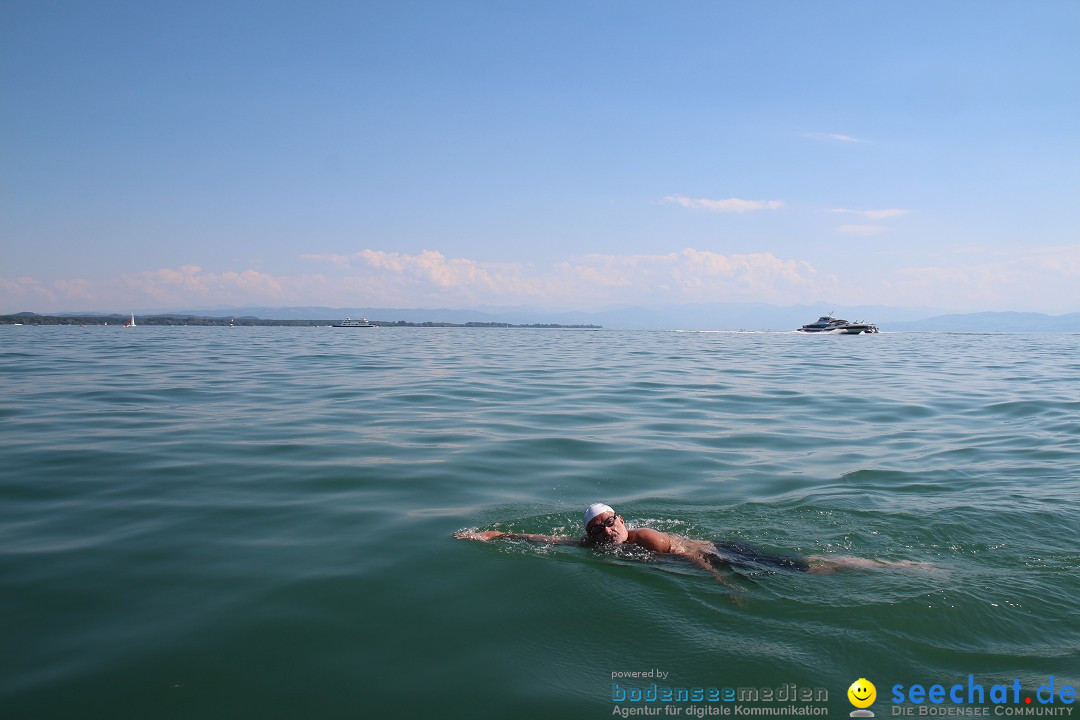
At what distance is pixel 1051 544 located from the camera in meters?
7.46

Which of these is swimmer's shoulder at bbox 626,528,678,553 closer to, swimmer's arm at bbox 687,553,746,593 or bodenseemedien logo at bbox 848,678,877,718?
swimmer's arm at bbox 687,553,746,593

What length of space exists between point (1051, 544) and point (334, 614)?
307 inches

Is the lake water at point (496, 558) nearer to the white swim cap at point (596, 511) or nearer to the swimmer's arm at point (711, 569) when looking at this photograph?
the swimmer's arm at point (711, 569)

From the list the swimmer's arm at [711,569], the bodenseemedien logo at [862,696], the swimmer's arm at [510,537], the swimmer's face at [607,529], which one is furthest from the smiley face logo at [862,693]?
the swimmer's arm at [510,537]

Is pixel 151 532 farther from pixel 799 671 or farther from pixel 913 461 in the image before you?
pixel 913 461

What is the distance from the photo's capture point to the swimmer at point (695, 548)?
6695 mm

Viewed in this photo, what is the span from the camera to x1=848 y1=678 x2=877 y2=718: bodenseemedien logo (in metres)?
4.29

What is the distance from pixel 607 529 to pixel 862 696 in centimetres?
303

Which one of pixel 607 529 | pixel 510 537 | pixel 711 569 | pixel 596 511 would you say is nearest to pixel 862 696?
pixel 711 569

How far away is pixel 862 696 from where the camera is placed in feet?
14.6

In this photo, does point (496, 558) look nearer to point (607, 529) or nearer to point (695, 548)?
point (607, 529)

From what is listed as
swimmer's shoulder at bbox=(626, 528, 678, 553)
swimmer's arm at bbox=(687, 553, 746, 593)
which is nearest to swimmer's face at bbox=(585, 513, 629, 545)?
swimmer's shoulder at bbox=(626, 528, 678, 553)

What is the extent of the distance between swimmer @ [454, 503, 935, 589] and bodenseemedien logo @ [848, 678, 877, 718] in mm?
1848

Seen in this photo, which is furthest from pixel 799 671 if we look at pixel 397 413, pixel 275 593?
pixel 397 413
